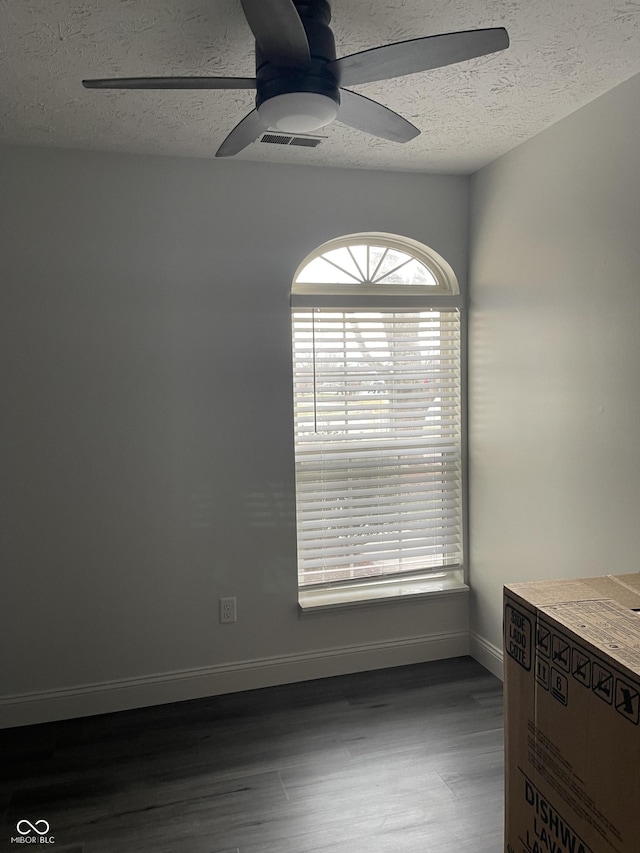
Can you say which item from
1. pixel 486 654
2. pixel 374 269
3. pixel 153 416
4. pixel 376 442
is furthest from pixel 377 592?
pixel 374 269

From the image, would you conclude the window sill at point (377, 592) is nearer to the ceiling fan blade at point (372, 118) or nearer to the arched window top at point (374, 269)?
the arched window top at point (374, 269)

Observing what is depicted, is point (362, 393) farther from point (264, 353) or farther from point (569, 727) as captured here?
point (569, 727)

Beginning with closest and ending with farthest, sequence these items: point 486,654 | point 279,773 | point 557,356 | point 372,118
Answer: point 372,118
point 279,773
point 557,356
point 486,654

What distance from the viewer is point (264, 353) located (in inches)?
127

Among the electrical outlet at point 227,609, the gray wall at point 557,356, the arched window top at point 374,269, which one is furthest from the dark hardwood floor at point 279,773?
the arched window top at point 374,269

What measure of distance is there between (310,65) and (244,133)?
40 centimetres

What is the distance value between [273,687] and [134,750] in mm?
771

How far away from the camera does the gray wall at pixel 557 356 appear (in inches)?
96.7

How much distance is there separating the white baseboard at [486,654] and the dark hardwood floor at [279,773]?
0.06 m

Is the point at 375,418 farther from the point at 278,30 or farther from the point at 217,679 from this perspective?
the point at 278,30

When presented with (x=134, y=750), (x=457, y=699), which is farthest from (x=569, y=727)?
(x=134, y=750)

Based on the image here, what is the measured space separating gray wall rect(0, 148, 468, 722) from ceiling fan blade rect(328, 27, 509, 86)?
153 centimetres

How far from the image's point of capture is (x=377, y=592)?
11.5 ft

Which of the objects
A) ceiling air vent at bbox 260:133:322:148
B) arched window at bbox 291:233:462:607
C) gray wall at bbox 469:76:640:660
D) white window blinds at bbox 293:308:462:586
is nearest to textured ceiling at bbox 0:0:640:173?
ceiling air vent at bbox 260:133:322:148
